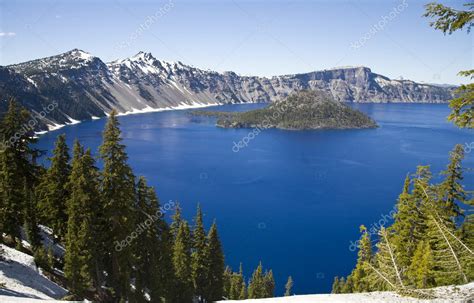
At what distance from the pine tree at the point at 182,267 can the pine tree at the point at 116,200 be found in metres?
11.6

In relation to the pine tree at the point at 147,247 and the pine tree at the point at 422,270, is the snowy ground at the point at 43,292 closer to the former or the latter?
the pine tree at the point at 422,270

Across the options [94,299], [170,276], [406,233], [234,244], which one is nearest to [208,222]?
[234,244]

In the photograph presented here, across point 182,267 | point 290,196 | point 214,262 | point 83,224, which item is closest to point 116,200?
point 83,224

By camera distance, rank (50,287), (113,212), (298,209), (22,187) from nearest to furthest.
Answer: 1. (113,212)
2. (50,287)
3. (22,187)
4. (298,209)

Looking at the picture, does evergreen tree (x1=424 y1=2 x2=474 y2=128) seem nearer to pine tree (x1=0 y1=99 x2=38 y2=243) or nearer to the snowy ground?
the snowy ground

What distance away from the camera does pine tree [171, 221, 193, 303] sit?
40812 millimetres

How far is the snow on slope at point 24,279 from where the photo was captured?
24281 mm

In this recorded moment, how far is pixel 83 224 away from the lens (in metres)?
27.3

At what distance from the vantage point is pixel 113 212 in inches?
1045

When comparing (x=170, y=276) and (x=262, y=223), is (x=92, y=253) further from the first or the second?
(x=262, y=223)

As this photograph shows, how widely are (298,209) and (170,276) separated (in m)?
79.5

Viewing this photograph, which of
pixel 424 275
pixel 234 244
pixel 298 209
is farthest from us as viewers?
pixel 298 209

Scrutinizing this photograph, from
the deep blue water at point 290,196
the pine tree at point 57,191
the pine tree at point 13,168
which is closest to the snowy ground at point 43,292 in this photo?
the pine tree at point 13,168

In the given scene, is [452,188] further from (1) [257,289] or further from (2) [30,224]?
(1) [257,289]
